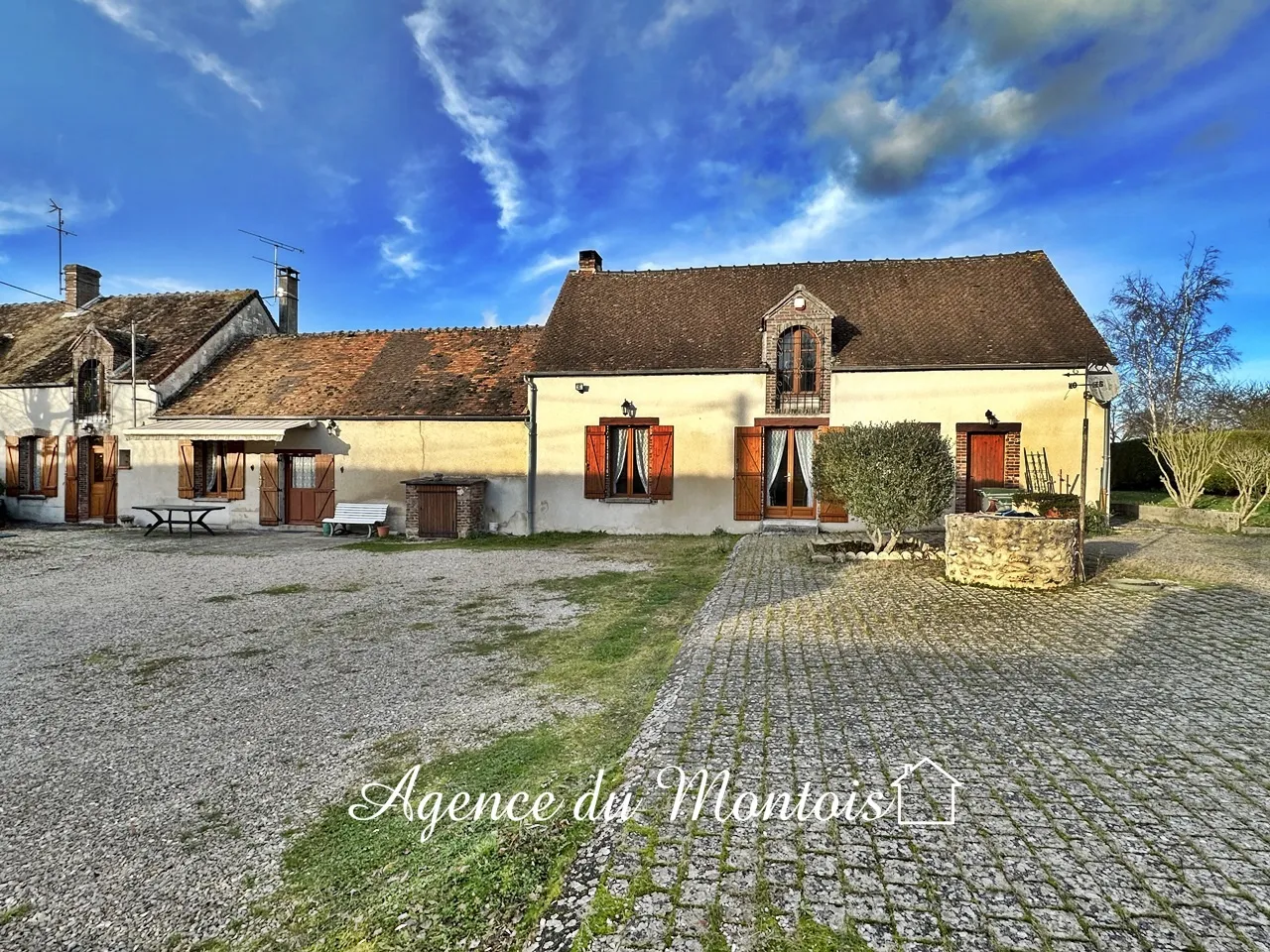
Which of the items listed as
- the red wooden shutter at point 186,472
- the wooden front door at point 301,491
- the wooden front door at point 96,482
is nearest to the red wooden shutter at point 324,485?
the wooden front door at point 301,491

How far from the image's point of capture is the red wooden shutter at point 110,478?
17.4 metres

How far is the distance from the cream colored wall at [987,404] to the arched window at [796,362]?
0.62 meters

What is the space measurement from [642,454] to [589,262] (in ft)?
22.6

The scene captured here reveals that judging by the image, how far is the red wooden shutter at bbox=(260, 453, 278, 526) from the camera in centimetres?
1627

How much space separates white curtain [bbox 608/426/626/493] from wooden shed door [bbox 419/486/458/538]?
3.75 meters

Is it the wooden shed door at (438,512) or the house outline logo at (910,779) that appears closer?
the house outline logo at (910,779)

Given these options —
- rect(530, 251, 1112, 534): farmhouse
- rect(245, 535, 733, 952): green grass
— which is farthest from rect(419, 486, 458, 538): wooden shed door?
rect(245, 535, 733, 952): green grass

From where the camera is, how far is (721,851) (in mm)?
2502

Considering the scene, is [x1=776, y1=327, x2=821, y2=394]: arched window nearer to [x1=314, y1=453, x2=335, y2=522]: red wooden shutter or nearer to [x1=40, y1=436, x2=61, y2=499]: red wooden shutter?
[x1=314, y1=453, x2=335, y2=522]: red wooden shutter

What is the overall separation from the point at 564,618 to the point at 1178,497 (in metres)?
15.7

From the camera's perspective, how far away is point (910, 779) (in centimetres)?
310

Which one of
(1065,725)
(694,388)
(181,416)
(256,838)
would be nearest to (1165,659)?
(1065,725)

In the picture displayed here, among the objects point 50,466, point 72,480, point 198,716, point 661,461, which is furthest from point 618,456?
point 50,466

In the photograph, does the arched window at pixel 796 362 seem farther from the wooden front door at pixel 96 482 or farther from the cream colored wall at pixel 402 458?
the wooden front door at pixel 96 482
